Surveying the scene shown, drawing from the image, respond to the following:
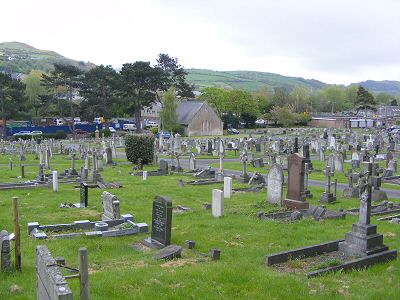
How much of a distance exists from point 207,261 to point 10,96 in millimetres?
58948

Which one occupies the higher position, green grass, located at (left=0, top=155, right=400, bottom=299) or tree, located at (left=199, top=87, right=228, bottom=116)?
tree, located at (left=199, top=87, right=228, bottom=116)

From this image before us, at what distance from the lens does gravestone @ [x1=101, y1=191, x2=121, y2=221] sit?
47.2ft

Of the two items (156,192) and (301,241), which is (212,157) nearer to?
(156,192)

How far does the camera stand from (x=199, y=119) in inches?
3093

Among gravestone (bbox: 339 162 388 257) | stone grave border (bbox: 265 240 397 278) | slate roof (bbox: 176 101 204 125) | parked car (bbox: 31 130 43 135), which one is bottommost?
parked car (bbox: 31 130 43 135)

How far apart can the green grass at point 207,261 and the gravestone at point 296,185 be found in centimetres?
89

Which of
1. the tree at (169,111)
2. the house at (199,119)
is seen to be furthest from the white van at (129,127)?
the tree at (169,111)

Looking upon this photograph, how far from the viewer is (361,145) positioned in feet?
147

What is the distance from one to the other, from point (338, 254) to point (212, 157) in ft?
105

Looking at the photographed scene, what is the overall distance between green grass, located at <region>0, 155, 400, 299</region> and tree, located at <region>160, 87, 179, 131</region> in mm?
53980

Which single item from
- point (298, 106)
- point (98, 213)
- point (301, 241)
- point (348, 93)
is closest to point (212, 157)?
point (98, 213)

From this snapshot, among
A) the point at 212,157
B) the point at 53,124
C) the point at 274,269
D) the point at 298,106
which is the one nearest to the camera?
the point at 274,269

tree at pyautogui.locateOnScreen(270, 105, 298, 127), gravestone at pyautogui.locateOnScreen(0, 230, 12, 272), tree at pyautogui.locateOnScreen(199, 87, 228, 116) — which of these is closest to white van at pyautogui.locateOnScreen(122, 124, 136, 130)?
tree at pyautogui.locateOnScreen(199, 87, 228, 116)

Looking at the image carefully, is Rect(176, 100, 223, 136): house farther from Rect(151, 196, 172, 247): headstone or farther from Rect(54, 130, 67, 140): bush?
Rect(151, 196, 172, 247): headstone
